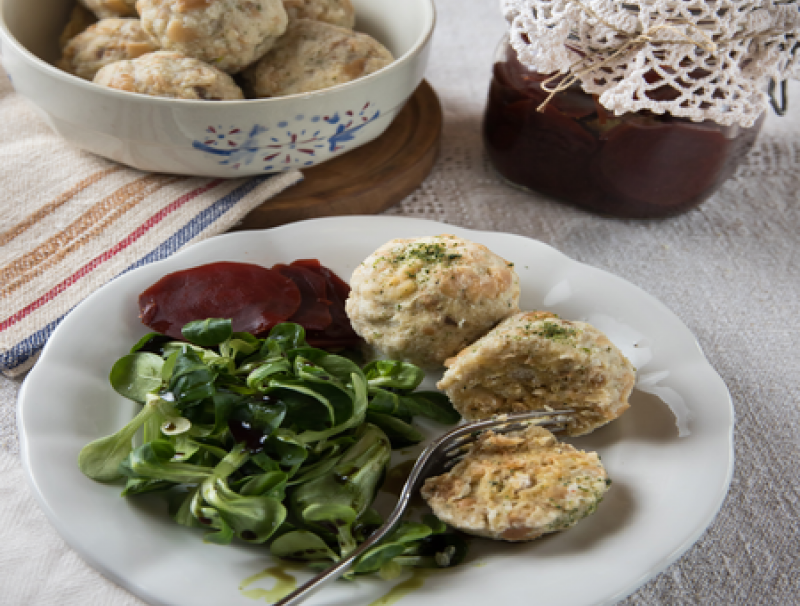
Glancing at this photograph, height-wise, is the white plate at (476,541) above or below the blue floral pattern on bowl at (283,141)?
below

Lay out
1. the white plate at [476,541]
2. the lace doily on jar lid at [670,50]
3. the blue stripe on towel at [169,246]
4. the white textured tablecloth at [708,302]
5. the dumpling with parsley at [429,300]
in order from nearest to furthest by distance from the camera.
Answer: the white plate at [476,541], the white textured tablecloth at [708,302], the dumpling with parsley at [429,300], the blue stripe on towel at [169,246], the lace doily on jar lid at [670,50]

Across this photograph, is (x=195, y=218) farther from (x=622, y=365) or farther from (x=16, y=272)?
(x=622, y=365)

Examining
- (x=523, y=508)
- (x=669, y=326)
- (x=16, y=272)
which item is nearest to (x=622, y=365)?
(x=669, y=326)

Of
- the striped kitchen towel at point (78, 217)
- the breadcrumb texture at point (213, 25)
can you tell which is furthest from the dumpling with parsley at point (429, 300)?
the breadcrumb texture at point (213, 25)

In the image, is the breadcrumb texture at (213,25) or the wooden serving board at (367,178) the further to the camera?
the wooden serving board at (367,178)

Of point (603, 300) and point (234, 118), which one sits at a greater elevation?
point (234, 118)

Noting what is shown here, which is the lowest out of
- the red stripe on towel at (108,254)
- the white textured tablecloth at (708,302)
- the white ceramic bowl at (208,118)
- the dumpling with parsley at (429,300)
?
the white textured tablecloth at (708,302)

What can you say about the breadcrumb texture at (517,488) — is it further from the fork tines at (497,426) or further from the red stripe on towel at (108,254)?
the red stripe on towel at (108,254)
